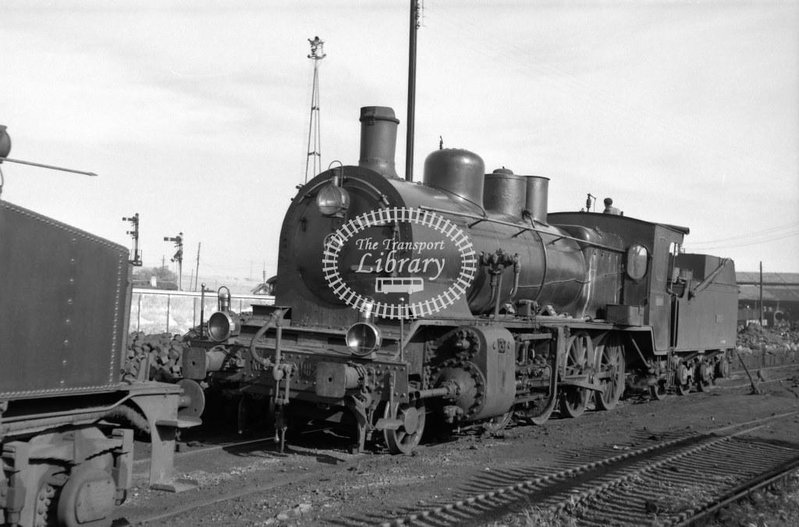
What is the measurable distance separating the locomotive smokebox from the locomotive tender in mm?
16

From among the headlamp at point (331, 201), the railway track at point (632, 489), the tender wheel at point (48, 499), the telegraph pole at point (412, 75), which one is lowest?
the railway track at point (632, 489)

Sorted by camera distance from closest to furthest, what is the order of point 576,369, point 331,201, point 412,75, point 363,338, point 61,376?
point 61,376 → point 363,338 → point 331,201 → point 576,369 → point 412,75

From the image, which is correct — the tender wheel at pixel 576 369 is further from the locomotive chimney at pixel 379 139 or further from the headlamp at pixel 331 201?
the headlamp at pixel 331 201

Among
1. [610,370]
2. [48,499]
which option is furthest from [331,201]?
[610,370]

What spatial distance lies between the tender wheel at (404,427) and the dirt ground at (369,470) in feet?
0.42

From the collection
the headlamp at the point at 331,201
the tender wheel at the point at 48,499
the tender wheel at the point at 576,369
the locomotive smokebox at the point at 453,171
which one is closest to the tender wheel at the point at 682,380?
the tender wheel at the point at 576,369

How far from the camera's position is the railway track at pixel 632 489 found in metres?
6.23

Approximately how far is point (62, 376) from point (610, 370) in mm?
10703

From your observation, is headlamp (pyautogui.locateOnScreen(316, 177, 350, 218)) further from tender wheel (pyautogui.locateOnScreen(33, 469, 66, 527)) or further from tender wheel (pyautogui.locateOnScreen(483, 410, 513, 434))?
tender wheel (pyautogui.locateOnScreen(33, 469, 66, 527))

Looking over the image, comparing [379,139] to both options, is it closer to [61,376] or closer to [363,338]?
[363,338]

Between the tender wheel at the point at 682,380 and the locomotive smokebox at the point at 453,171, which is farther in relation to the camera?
the tender wheel at the point at 682,380

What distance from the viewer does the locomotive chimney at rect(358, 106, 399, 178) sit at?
955 cm

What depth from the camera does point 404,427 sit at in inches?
324

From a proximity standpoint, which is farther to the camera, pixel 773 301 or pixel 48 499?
pixel 773 301
